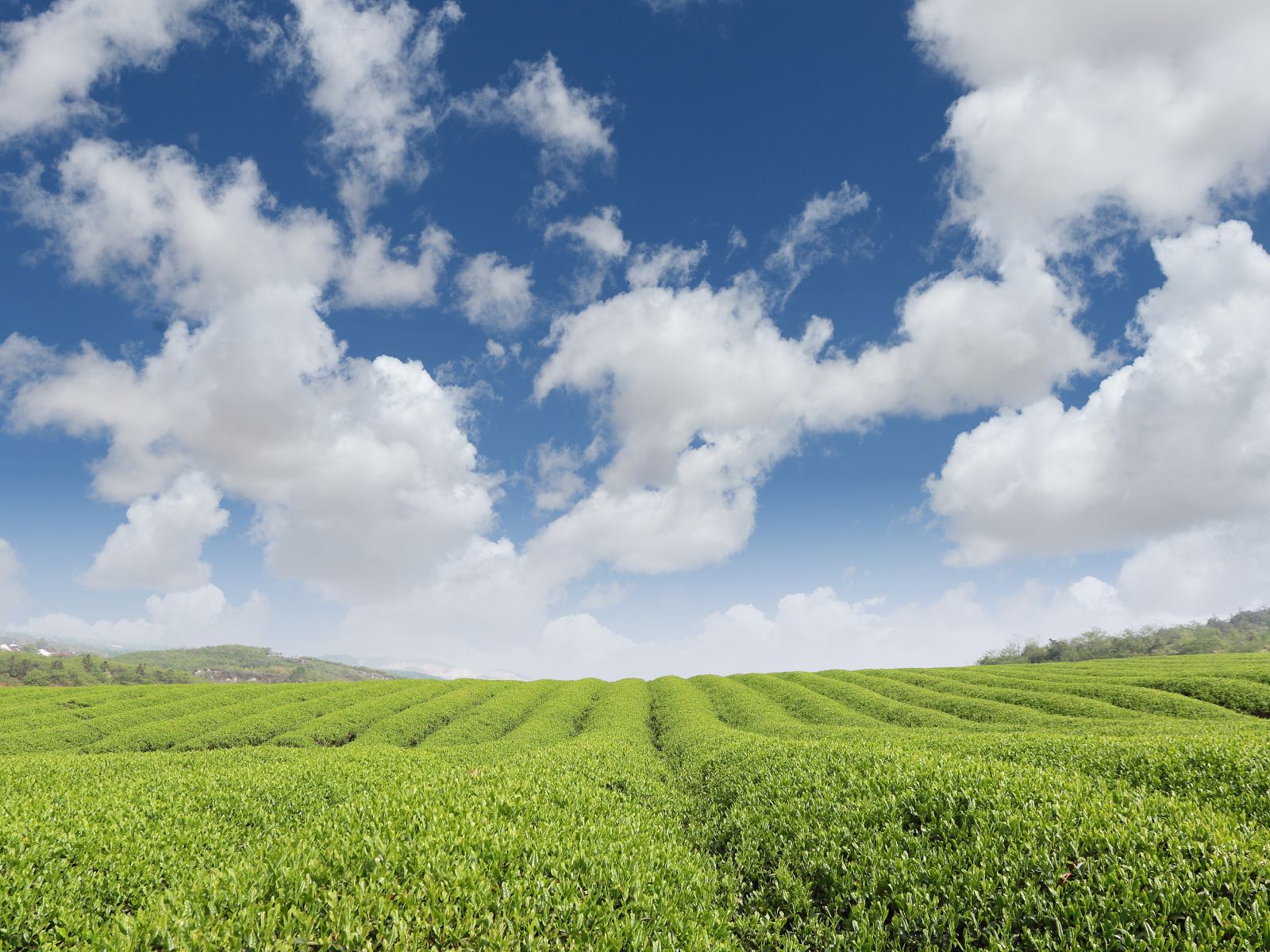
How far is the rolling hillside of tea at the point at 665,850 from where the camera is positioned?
807 centimetres

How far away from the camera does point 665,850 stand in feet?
39.2

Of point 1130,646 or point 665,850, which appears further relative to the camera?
point 1130,646

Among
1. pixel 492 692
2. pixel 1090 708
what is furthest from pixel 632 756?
pixel 492 692

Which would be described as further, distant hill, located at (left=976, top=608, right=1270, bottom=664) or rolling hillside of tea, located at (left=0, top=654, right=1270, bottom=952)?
distant hill, located at (left=976, top=608, right=1270, bottom=664)

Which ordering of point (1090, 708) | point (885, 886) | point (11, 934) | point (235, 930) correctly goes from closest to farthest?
1. point (235, 930)
2. point (11, 934)
3. point (885, 886)
4. point (1090, 708)

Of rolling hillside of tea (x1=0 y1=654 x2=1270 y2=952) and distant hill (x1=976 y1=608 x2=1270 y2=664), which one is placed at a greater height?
rolling hillside of tea (x1=0 y1=654 x2=1270 y2=952)

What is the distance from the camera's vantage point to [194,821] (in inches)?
544

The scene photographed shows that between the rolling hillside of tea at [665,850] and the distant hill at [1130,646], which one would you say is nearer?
the rolling hillside of tea at [665,850]

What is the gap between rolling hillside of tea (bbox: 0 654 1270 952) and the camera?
318 inches

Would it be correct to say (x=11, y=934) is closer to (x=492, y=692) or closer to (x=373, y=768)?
(x=373, y=768)

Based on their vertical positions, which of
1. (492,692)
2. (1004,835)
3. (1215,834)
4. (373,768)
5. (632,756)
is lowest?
(492,692)

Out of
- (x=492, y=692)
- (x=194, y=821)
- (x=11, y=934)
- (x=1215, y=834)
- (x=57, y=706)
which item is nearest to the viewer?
(x=11, y=934)

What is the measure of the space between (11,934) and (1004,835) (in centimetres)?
1681

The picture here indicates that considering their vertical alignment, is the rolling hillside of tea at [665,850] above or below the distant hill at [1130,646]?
above
